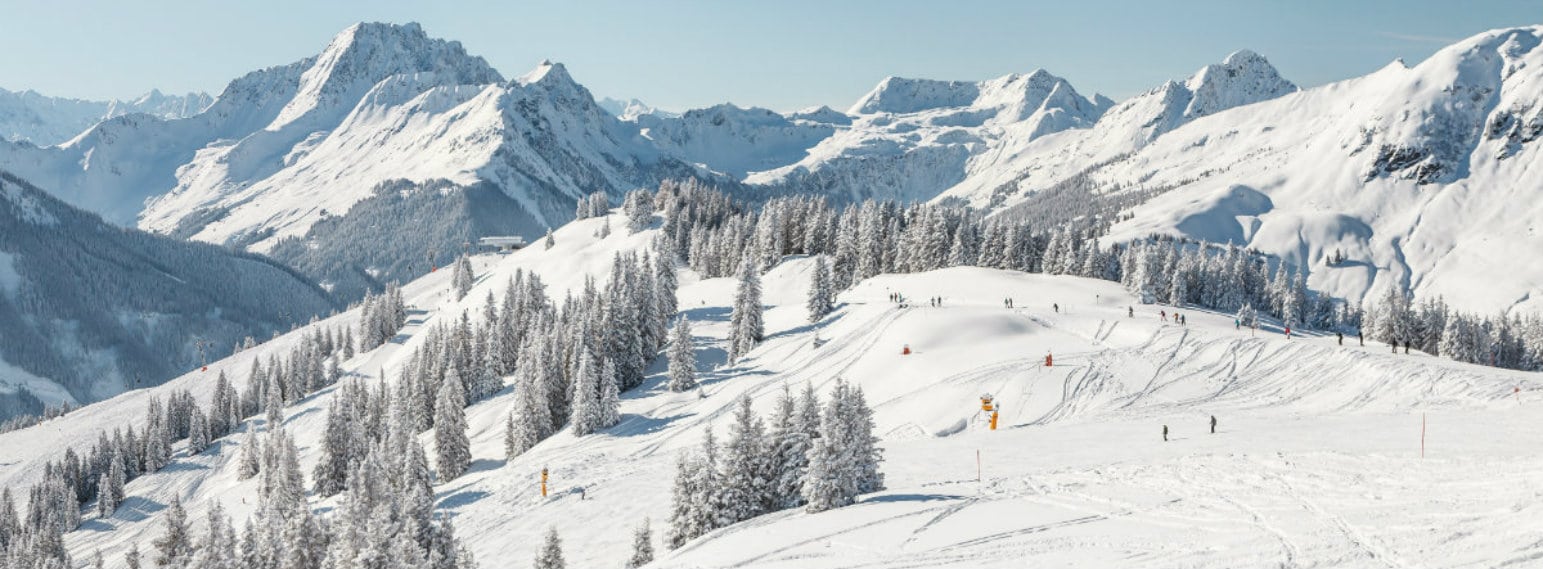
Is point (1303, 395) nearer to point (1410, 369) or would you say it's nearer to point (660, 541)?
point (1410, 369)

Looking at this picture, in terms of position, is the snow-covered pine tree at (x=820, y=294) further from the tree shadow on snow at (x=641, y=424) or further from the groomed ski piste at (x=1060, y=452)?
the tree shadow on snow at (x=641, y=424)

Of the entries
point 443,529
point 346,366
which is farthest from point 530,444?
point 346,366

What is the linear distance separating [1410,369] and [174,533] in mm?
73774

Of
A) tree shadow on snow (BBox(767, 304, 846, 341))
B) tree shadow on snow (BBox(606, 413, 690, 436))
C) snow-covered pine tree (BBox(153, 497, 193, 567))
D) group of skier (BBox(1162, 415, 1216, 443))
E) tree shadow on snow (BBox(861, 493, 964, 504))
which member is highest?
tree shadow on snow (BBox(767, 304, 846, 341))

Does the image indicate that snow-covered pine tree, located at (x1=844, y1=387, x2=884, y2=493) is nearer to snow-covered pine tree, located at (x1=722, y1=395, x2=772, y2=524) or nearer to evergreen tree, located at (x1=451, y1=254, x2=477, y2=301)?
snow-covered pine tree, located at (x1=722, y1=395, x2=772, y2=524)

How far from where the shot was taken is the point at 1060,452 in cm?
4603

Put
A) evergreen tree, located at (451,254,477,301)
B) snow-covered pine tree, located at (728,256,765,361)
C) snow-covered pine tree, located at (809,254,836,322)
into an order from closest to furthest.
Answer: snow-covered pine tree, located at (728,256,765,361) → snow-covered pine tree, located at (809,254,836,322) → evergreen tree, located at (451,254,477,301)

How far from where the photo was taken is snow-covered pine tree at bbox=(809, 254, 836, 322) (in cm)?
9400

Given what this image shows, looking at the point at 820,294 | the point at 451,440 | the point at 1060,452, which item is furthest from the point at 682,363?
the point at 1060,452

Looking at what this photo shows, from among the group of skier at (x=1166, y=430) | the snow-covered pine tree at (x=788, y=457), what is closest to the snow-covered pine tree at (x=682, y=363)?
the snow-covered pine tree at (x=788, y=457)

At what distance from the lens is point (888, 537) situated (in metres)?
32.2

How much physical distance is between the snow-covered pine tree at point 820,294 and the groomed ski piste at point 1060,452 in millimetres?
1634

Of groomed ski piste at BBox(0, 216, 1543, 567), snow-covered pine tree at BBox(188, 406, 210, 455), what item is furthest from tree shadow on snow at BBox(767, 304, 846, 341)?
snow-covered pine tree at BBox(188, 406, 210, 455)

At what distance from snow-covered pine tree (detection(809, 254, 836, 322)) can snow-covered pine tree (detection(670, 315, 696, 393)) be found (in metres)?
17.3
